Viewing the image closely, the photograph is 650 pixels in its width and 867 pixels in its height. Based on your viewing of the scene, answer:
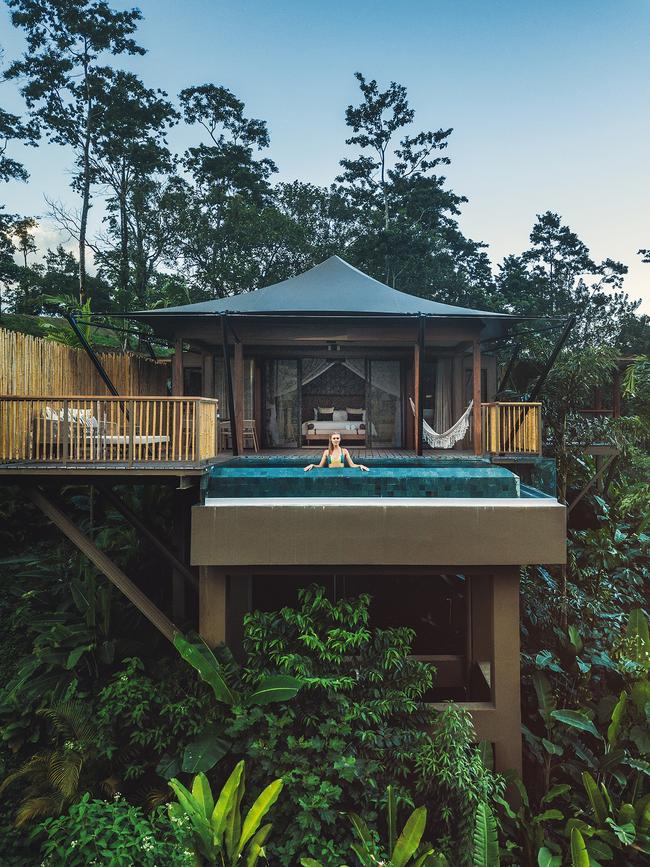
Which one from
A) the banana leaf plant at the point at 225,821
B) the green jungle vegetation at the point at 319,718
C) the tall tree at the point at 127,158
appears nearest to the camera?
the banana leaf plant at the point at 225,821

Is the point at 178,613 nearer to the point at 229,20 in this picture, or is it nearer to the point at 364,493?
the point at 364,493

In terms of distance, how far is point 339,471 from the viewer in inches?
247

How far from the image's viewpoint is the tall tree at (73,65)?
19156 millimetres

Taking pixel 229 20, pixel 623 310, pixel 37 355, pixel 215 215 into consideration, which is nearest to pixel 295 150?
pixel 215 215

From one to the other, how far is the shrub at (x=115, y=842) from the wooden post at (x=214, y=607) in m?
1.74

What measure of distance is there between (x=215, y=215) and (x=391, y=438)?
16914 millimetres

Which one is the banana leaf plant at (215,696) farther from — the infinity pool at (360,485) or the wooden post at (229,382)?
the wooden post at (229,382)

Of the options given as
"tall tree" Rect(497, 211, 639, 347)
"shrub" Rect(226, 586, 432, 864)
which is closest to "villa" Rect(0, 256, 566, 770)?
"shrub" Rect(226, 586, 432, 864)

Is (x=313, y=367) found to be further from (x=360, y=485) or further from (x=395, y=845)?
(x=395, y=845)

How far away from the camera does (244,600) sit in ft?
25.7

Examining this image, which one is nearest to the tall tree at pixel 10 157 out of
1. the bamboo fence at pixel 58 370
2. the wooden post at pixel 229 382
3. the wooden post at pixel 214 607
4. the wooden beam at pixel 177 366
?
the bamboo fence at pixel 58 370

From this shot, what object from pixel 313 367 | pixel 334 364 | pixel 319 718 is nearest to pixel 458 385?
pixel 334 364

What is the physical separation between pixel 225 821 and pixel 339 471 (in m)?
3.85

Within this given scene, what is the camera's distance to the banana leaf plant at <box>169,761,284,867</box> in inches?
175
